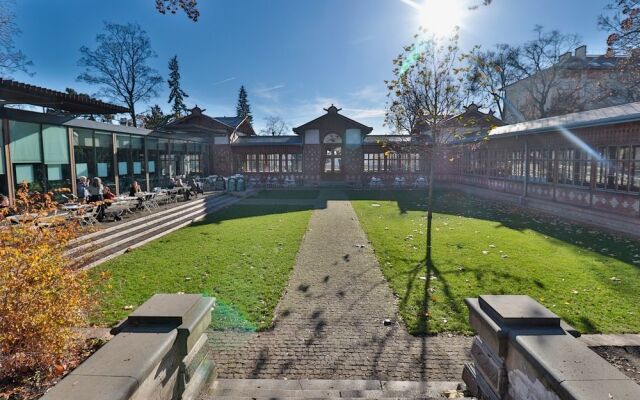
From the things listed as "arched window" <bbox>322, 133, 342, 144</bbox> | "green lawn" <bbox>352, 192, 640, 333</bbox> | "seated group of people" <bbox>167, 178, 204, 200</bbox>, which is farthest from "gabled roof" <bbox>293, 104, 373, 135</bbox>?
"green lawn" <bbox>352, 192, 640, 333</bbox>

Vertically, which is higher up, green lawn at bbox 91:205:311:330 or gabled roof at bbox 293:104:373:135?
gabled roof at bbox 293:104:373:135

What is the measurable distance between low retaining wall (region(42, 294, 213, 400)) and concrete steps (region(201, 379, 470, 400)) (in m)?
0.27

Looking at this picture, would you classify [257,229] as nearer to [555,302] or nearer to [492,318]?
[555,302]

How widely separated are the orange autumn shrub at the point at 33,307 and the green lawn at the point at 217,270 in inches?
40.8

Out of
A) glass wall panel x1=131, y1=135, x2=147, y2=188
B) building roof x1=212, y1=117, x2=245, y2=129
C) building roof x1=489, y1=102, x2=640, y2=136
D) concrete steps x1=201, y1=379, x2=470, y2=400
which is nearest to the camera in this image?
concrete steps x1=201, y1=379, x2=470, y2=400

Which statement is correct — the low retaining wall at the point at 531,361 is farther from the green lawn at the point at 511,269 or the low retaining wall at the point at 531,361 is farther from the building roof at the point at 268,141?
the building roof at the point at 268,141

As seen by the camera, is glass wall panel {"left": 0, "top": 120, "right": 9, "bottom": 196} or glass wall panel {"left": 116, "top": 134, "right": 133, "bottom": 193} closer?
glass wall panel {"left": 0, "top": 120, "right": 9, "bottom": 196}

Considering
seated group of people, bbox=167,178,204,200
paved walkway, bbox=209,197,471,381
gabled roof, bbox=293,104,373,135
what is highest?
gabled roof, bbox=293,104,373,135

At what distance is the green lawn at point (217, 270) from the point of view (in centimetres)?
535

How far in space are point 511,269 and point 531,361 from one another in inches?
210

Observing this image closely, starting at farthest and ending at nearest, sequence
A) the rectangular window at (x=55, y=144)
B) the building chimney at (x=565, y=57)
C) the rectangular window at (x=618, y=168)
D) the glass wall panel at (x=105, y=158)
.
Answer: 1. the building chimney at (x=565, y=57)
2. the glass wall panel at (x=105, y=158)
3. the rectangular window at (x=618, y=168)
4. the rectangular window at (x=55, y=144)

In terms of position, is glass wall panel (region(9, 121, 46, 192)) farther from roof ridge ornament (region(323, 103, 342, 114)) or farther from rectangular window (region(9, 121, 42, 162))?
roof ridge ornament (region(323, 103, 342, 114))

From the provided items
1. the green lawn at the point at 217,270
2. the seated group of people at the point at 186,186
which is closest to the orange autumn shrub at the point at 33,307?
the green lawn at the point at 217,270

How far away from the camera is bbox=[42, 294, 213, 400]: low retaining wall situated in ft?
6.73
